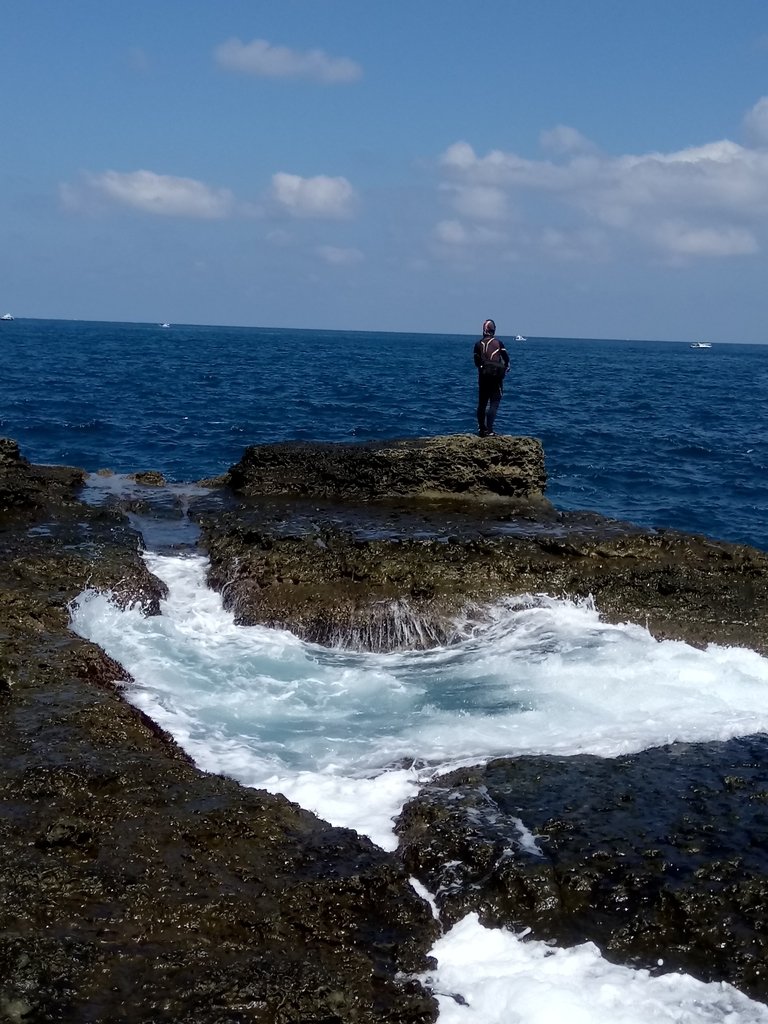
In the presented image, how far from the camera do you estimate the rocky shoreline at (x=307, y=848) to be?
5625mm

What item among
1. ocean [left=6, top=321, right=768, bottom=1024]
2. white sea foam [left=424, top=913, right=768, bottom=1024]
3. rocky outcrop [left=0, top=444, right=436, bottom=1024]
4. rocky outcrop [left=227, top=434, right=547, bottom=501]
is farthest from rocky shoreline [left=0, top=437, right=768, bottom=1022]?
rocky outcrop [left=227, top=434, right=547, bottom=501]

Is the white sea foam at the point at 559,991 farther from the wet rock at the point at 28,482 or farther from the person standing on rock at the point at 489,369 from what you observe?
the person standing on rock at the point at 489,369

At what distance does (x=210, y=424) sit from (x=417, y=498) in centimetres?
1725

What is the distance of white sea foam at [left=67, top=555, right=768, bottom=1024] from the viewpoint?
6090 mm

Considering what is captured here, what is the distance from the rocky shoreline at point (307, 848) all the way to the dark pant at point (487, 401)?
5.29 meters

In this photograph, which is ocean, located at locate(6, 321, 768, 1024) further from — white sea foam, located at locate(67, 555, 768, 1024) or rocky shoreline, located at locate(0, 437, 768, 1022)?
rocky shoreline, located at locate(0, 437, 768, 1022)

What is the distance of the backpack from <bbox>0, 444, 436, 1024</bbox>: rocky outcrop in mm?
10341

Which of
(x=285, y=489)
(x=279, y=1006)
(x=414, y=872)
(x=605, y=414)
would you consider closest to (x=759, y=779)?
(x=414, y=872)

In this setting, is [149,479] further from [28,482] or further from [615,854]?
[615,854]

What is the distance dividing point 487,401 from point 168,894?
1310cm

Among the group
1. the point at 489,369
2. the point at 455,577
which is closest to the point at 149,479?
the point at 489,369

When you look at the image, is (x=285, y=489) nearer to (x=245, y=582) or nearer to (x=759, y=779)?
(x=245, y=582)

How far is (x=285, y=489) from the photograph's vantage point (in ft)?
57.7

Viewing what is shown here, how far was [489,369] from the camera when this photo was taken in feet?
56.8
